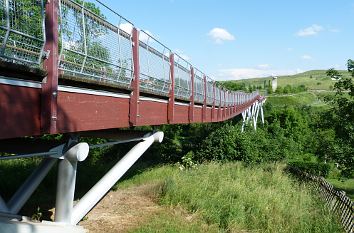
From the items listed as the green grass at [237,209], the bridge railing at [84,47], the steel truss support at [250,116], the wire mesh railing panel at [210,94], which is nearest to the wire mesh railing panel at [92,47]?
the bridge railing at [84,47]

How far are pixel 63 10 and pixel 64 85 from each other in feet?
3.32

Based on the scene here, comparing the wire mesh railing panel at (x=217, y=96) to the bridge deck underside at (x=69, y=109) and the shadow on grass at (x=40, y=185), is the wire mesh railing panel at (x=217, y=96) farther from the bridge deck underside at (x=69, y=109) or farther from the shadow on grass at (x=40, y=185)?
the bridge deck underside at (x=69, y=109)

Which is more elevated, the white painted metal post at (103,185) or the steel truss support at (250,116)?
the steel truss support at (250,116)

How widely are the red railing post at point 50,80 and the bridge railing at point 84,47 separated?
4 cm

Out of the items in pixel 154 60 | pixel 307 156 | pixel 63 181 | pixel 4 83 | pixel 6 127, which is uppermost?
pixel 154 60

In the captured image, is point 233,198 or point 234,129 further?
point 234,129

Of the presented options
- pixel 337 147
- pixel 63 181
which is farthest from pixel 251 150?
pixel 63 181

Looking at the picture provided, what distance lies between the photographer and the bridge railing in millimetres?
4605

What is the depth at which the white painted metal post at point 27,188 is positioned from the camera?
335 inches

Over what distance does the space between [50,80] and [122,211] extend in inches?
308

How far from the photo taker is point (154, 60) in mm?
10633

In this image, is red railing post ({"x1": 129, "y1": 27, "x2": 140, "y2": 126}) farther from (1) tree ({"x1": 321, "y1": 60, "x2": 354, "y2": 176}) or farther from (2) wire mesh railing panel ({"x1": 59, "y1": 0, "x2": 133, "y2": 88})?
(1) tree ({"x1": 321, "y1": 60, "x2": 354, "y2": 176})

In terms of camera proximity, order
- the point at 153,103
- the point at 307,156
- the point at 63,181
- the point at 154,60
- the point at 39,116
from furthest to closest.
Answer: the point at 307,156, the point at 154,60, the point at 153,103, the point at 63,181, the point at 39,116

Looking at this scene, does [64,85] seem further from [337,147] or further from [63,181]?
[337,147]
